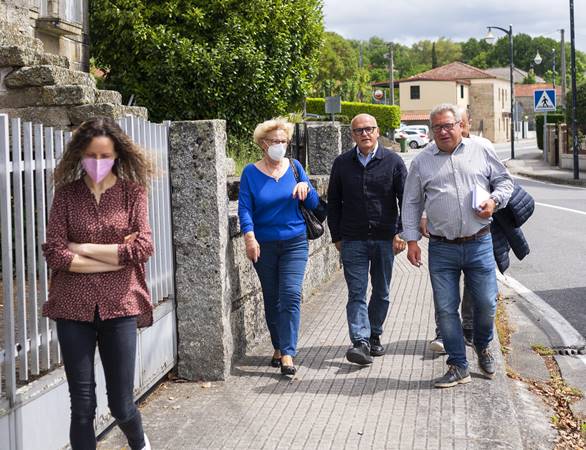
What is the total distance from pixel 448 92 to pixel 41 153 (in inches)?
3859

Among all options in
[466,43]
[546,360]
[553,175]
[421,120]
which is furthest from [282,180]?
[466,43]

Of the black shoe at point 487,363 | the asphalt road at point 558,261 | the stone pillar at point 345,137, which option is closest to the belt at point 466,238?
the black shoe at point 487,363

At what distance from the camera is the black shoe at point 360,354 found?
259 inches

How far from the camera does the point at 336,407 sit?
564 centimetres

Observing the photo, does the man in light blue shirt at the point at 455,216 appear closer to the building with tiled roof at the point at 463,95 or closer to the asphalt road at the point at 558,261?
the asphalt road at the point at 558,261

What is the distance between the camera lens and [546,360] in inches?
303

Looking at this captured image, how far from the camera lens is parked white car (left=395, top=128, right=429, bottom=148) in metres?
66.4

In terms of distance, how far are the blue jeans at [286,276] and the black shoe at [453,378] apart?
103 centimetres

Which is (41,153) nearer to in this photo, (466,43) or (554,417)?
(554,417)

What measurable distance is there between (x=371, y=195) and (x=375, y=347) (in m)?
1.16

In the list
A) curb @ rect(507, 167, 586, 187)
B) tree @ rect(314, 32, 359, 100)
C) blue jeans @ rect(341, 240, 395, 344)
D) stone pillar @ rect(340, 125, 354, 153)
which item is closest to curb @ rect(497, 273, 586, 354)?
blue jeans @ rect(341, 240, 395, 344)

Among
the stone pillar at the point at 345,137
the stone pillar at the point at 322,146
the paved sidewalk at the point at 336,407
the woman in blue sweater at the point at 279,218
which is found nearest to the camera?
the paved sidewalk at the point at 336,407

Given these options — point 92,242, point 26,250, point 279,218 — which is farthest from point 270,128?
point 92,242

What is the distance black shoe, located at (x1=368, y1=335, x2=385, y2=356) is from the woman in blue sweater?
0.76m
